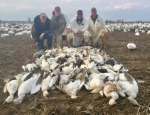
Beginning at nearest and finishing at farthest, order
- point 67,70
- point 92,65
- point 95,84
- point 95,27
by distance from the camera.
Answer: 1. point 95,84
2. point 67,70
3. point 92,65
4. point 95,27

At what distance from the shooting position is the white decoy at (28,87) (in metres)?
4.59

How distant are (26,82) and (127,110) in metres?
2.33

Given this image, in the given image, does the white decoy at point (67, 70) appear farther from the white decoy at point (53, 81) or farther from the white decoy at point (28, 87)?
the white decoy at point (28, 87)

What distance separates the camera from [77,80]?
5.12m

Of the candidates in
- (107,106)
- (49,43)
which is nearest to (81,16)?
(49,43)

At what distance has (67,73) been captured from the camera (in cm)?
558

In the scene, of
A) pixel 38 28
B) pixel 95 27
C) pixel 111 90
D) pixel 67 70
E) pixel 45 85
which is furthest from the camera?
pixel 95 27

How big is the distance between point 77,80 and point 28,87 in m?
1.10

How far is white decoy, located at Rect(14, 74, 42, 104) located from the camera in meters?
4.59

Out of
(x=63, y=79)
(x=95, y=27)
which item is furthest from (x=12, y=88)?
(x=95, y=27)

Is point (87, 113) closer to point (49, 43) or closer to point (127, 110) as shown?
point (127, 110)

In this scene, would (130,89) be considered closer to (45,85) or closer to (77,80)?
(77,80)

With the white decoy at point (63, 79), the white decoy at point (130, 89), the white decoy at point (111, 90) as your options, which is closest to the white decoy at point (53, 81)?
the white decoy at point (63, 79)

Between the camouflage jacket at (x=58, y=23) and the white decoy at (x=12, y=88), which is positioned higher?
the camouflage jacket at (x=58, y=23)
